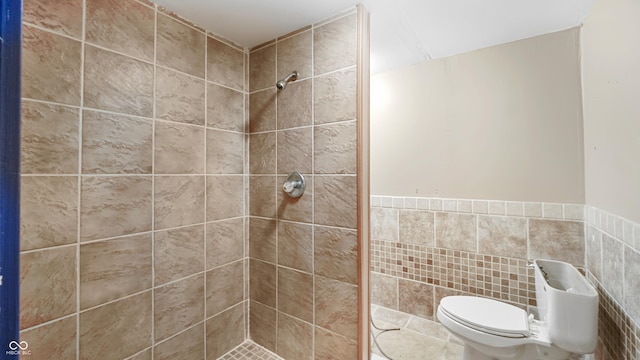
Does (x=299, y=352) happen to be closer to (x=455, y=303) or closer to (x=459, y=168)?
(x=455, y=303)

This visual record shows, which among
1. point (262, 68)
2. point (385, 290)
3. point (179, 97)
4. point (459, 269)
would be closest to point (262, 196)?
point (179, 97)

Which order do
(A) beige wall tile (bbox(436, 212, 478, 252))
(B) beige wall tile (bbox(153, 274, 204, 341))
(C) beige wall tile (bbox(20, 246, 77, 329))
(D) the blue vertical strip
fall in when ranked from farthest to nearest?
(A) beige wall tile (bbox(436, 212, 478, 252)) → (B) beige wall tile (bbox(153, 274, 204, 341)) → (C) beige wall tile (bbox(20, 246, 77, 329)) → (D) the blue vertical strip

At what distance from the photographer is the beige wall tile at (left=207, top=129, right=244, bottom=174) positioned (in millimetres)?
1413

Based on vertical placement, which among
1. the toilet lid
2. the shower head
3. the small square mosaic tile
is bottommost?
the small square mosaic tile

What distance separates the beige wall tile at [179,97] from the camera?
1.21m

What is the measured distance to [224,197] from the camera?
1478 millimetres

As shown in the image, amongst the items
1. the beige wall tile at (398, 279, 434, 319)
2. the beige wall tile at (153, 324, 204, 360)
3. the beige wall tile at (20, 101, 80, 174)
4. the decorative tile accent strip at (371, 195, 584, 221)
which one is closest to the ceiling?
the beige wall tile at (20, 101, 80, 174)

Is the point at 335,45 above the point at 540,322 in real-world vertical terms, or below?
above

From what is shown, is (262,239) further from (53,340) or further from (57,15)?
(57,15)

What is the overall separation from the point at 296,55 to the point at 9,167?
1228 millimetres

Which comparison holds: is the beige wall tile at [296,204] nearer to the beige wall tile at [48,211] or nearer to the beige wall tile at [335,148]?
the beige wall tile at [335,148]

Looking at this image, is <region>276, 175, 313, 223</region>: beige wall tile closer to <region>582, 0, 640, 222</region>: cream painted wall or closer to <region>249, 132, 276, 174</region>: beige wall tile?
<region>249, 132, 276, 174</region>: beige wall tile

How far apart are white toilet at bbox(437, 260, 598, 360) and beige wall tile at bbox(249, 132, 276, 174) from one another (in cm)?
133

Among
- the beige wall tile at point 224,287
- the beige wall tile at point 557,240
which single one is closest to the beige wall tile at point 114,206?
the beige wall tile at point 224,287
